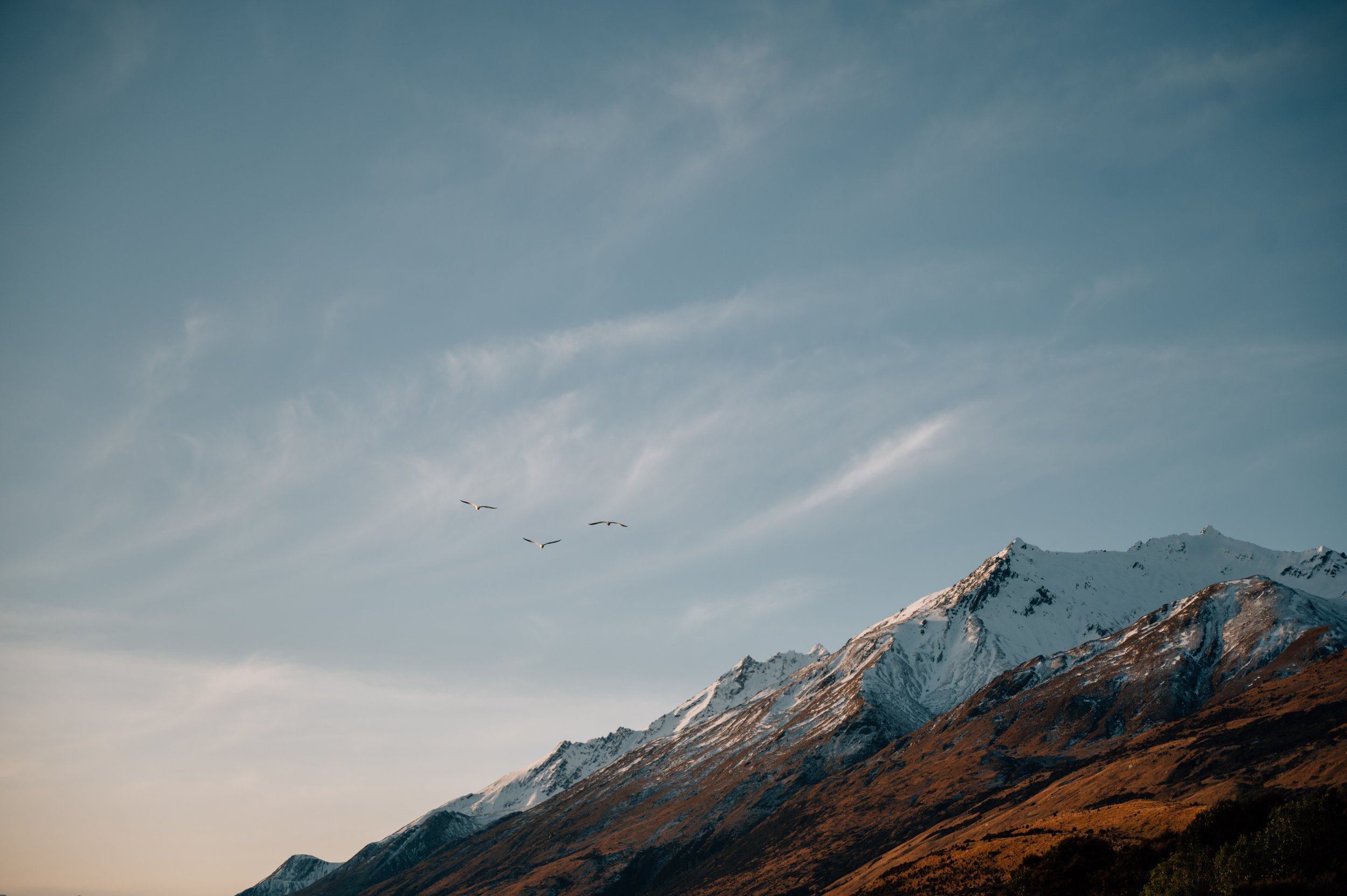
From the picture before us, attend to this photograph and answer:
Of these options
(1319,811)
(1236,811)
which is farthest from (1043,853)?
(1319,811)

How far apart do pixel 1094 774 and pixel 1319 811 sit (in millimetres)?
105974

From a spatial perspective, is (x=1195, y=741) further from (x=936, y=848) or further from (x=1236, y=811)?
(x=1236, y=811)

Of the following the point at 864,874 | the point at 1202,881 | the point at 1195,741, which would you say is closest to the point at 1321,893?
the point at 1202,881

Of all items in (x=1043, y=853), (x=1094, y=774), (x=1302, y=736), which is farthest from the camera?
(x=1094, y=774)

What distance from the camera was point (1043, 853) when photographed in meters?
118

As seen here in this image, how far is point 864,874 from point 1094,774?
56.8m

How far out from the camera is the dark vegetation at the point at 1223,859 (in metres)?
86.6

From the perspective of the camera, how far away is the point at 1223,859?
91.2 meters

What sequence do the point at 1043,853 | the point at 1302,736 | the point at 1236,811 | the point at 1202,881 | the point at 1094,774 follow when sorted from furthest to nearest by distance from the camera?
the point at 1094,774 → the point at 1302,736 → the point at 1043,853 → the point at 1236,811 → the point at 1202,881

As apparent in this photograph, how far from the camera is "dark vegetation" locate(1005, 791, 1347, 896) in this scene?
86.6 m

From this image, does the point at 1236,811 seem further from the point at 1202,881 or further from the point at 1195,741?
the point at 1195,741

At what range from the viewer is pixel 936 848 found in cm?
17450

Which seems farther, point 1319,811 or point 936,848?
point 936,848

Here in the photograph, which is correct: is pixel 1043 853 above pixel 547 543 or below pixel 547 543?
below
